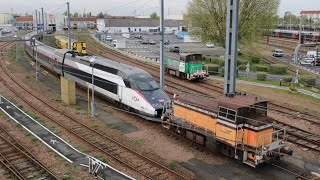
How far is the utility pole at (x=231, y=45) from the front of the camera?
68.6ft

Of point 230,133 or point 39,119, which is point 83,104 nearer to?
point 39,119

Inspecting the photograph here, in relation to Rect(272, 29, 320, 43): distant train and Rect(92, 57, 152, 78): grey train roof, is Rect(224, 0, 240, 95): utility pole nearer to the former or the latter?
Rect(92, 57, 152, 78): grey train roof

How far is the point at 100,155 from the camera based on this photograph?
Result: 1884 cm

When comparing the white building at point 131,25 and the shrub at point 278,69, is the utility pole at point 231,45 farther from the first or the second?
the white building at point 131,25

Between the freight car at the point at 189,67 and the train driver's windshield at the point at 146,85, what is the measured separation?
14526mm

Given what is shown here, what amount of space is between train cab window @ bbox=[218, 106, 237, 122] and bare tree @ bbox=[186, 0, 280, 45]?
37.6 m

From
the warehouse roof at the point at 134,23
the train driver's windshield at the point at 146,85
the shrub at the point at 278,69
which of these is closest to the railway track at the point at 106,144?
the train driver's windshield at the point at 146,85

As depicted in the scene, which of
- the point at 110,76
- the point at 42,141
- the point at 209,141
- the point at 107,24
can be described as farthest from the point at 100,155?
the point at 107,24

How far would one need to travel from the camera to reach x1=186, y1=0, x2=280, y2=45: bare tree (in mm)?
53688

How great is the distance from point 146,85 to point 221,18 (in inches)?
1274

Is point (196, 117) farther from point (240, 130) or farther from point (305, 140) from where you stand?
point (305, 140)

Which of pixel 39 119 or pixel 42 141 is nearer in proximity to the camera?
pixel 42 141

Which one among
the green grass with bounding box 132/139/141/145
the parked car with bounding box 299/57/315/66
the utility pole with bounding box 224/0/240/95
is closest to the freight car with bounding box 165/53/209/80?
the utility pole with bounding box 224/0/240/95

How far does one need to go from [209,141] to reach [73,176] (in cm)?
773
